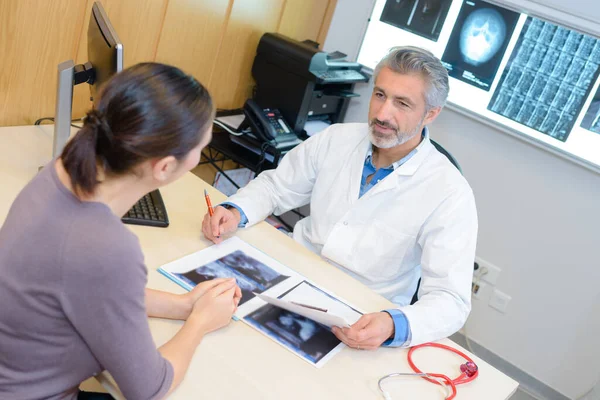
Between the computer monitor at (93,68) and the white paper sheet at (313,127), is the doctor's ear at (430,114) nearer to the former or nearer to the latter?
the computer monitor at (93,68)

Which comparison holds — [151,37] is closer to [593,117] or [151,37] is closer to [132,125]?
[132,125]

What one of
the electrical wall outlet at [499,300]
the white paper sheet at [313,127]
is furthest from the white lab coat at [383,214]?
the electrical wall outlet at [499,300]

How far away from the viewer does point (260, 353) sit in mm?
1280

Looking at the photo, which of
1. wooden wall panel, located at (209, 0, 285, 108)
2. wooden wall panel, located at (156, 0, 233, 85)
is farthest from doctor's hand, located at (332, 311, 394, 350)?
wooden wall panel, located at (209, 0, 285, 108)

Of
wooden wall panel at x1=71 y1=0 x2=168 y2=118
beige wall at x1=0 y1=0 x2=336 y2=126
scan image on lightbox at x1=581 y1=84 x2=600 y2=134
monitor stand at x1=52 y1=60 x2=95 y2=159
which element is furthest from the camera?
scan image on lightbox at x1=581 y1=84 x2=600 y2=134

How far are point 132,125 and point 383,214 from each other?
1.07 metres

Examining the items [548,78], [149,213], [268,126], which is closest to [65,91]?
[149,213]

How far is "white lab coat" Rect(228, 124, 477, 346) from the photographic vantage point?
1.69 meters

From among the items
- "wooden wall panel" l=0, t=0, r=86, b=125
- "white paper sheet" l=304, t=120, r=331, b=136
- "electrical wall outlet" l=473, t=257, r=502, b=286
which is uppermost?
"wooden wall panel" l=0, t=0, r=86, b=125

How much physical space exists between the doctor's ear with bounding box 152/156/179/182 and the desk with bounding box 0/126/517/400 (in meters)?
0.40

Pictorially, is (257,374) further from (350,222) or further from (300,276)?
(350,222)

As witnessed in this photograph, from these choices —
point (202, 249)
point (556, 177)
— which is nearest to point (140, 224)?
point (202, 249)

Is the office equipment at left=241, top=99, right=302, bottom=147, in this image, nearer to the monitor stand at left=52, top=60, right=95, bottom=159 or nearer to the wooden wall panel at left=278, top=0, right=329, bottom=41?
the wooden wall panel at left=278, top=0, right=329, bottom=41

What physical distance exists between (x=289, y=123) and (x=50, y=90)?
109cm
